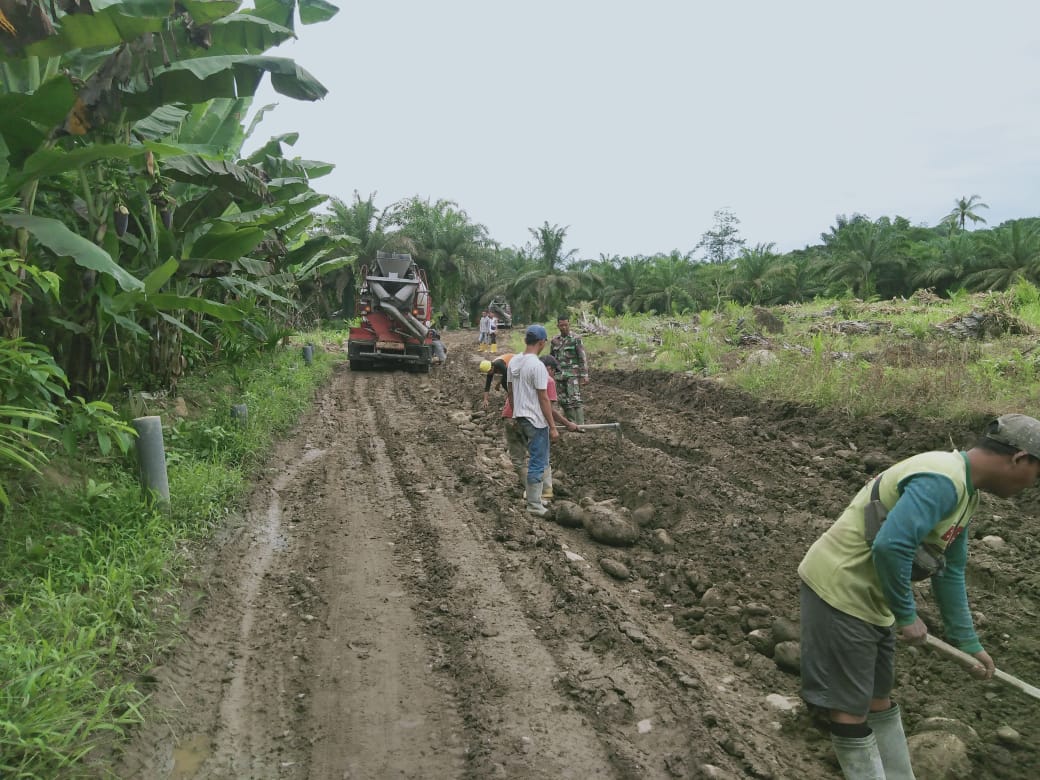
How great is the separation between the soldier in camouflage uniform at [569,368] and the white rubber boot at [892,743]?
6.28m

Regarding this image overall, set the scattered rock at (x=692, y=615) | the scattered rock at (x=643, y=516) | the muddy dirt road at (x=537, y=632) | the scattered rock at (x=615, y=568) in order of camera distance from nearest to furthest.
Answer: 1. the muddy dirt road at (x=537, y=632)
2. the scattered rock at (x=692, y=615)
3. the scattered rock at (x=615, y=568)
4. the scattered rock at (x=643, y=516)

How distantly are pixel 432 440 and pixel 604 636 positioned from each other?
17.7 ft

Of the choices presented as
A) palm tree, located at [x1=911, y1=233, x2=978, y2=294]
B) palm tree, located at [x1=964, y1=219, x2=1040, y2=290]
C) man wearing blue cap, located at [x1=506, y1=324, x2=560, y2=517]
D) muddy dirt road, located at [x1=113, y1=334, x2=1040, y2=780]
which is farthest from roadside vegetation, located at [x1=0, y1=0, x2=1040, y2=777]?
palm tree, located at [x1=911, y1=233, x2=978, y2=294]

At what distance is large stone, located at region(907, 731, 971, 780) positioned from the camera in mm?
2865

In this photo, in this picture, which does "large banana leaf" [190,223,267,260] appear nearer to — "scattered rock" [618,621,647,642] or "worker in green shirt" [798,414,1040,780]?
"scattered rock" [618,621,647,642]

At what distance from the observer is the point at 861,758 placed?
260 centimetres

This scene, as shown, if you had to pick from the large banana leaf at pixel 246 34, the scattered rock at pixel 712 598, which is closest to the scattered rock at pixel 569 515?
the scattered rock at pixel 712 598

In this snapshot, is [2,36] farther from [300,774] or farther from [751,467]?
[751,467]

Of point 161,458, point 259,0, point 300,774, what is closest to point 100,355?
point 161,458

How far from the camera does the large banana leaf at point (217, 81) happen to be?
16.8 feet

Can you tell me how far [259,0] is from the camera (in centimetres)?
638

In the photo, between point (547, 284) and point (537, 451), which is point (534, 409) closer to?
point (537, 451)

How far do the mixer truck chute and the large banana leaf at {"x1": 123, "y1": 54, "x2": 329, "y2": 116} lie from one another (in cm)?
1078

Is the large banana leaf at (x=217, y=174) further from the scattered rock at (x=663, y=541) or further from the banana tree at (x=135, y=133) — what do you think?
the scattered rock at (x=663, y=541)
